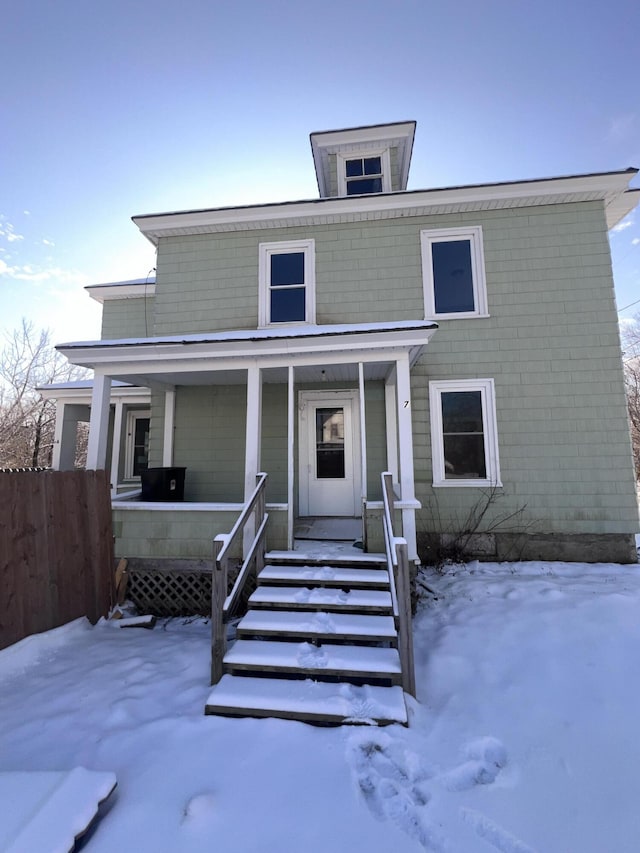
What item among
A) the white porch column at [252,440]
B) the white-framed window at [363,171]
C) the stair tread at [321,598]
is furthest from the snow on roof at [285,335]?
the white-framed window at [363,171]

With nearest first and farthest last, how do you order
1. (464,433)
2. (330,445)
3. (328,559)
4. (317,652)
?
(317,652), (328,559), (464,433), (330,445)

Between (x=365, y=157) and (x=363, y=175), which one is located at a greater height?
(x=365, y=157)

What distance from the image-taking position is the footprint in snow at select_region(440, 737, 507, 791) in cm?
231

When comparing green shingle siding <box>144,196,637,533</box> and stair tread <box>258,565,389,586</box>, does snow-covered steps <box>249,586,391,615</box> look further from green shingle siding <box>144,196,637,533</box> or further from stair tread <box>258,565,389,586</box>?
green shingle siding <box>144,196,637,533</box>

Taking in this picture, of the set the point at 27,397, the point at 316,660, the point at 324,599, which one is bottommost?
the point at 316,660

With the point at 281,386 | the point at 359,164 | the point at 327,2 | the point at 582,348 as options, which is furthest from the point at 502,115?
the point at 281,386

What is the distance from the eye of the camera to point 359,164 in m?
8.16

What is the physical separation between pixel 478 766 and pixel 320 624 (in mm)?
1622

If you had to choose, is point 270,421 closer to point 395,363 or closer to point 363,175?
point 395,363

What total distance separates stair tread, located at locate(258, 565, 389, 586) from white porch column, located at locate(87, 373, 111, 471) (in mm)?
3107

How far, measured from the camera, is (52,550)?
170 inches

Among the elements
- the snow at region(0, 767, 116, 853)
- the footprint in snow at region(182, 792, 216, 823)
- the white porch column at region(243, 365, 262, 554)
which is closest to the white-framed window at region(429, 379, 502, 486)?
the white porch column at region(243, 365, 262, 554)

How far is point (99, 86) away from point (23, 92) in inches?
69.2

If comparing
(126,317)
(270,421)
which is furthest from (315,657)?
(126,317)
